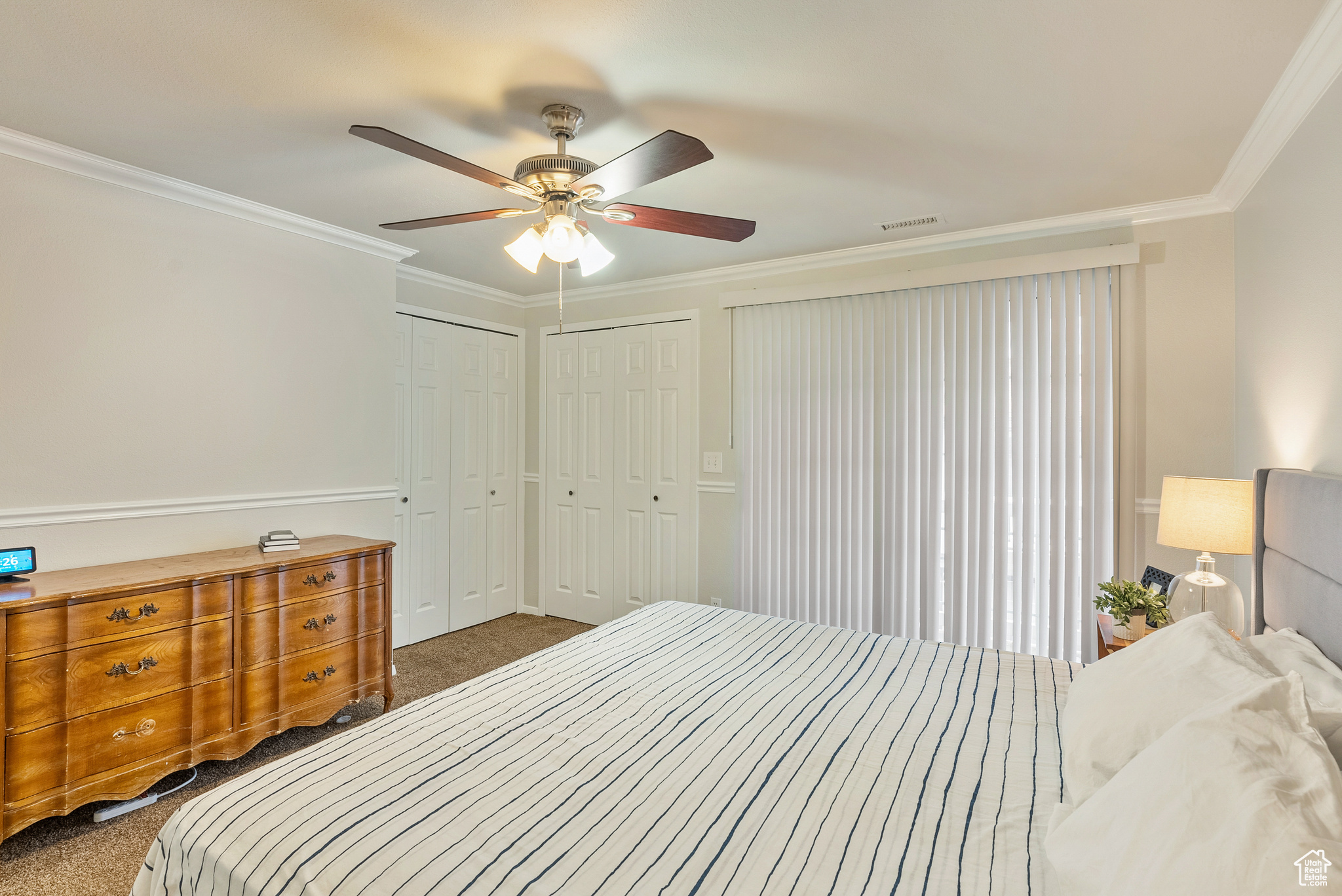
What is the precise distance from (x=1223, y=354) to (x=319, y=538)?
441 cm

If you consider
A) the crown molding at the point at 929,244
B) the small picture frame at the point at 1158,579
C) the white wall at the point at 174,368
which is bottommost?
the small picture frame at the point at 1158,579

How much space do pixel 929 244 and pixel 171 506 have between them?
3.90 metres

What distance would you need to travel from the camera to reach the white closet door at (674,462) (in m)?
4.30

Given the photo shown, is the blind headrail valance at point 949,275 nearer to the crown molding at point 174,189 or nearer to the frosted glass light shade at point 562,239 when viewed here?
the frosted glass light shade at point 562,239

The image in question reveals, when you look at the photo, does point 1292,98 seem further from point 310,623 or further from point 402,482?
point 402,482

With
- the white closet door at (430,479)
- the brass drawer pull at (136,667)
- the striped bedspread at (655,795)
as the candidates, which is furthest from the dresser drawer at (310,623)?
the striped bedspread at (655,795)

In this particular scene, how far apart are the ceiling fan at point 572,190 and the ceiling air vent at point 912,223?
1.32 metres

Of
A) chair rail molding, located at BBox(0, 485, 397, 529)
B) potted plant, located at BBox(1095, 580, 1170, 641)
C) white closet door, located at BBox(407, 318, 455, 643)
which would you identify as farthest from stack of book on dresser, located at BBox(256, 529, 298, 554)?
potted plant, located at BBox(1095, 580, 1170, 641)

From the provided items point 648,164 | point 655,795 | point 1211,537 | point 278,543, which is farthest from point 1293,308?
point 278,543

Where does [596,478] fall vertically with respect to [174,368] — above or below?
below

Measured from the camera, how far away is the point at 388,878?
3.59 feet

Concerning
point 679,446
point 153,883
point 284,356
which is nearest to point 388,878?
point 153,883

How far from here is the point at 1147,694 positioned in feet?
4.45

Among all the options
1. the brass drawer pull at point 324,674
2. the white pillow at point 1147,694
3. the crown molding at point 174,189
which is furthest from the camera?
the brass drawer pull at point 324,674
